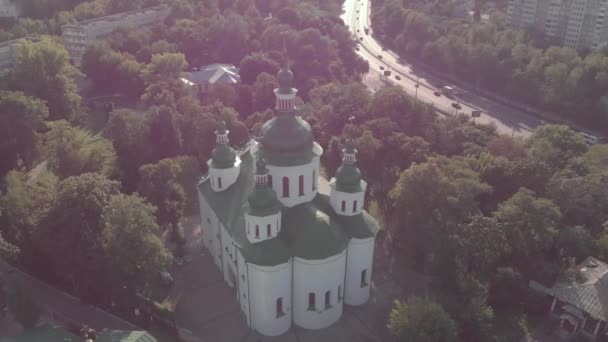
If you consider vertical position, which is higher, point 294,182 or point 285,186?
point 294,182

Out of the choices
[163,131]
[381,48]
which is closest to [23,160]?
[163,131]

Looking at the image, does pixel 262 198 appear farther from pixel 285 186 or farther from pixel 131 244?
pixel 131 244

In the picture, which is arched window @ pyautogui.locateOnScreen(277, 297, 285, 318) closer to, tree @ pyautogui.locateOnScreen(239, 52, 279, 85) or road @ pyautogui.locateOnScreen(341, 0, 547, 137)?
tree @ pyautogui.locateOnScreen(239, 52, 279, 85)

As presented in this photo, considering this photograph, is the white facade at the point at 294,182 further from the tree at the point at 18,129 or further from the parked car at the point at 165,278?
the tree at the point at 18,129

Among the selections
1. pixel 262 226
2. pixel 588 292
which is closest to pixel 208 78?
pixel 262 226

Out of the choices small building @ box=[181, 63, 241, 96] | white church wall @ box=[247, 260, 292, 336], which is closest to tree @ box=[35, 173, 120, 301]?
white church wall @ box=[247, 260, 292, 336]

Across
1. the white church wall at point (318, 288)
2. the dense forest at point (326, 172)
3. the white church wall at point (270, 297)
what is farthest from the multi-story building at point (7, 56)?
the white church wall at point (318, 288)

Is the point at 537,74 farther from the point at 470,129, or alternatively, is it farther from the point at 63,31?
the point at 63,31
